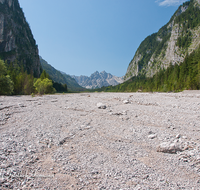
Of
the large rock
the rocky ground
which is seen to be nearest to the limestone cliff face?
the rocky ground

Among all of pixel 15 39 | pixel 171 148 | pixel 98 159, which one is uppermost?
pixel 15 39

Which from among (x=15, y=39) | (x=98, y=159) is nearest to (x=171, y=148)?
(x=98, y=159)

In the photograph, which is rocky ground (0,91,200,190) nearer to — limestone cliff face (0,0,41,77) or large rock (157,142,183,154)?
large rock (157,142,183,154)

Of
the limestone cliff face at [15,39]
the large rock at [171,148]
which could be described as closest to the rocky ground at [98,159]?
the large rock at [171,148]

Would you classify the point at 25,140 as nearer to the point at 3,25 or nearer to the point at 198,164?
the point at 198,164

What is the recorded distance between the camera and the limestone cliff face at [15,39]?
444ft

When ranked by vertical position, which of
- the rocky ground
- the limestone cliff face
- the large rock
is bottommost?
the rocky ground

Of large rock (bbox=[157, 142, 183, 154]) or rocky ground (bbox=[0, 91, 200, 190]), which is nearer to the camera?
rocky ground (bbox=[0, 91, 200, 190])

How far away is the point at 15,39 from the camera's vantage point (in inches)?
5723

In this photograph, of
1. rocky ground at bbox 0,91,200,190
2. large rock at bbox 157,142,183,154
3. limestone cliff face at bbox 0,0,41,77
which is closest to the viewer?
rocky ground at bbox 0,91,200,190

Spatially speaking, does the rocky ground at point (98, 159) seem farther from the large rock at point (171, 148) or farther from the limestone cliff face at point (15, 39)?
the limestone cliff face at point (15, 39)

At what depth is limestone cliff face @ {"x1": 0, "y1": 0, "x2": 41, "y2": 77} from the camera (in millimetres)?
135375

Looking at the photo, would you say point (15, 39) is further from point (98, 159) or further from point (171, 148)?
point (171, 148)

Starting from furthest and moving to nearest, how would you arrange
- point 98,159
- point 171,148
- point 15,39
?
point 15,39 → point 171,148 → point 98,159
